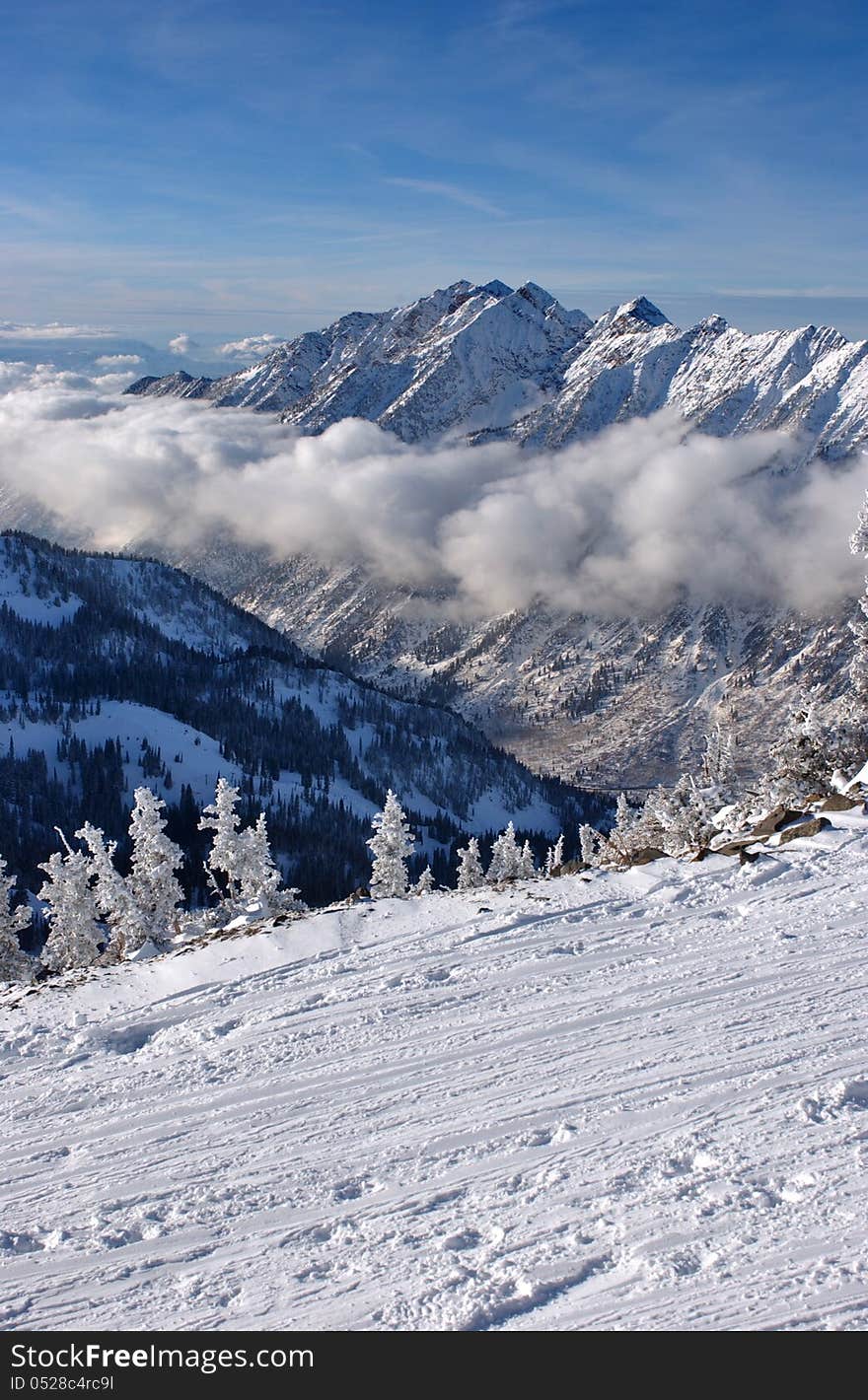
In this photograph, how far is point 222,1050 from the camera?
45.6 feet

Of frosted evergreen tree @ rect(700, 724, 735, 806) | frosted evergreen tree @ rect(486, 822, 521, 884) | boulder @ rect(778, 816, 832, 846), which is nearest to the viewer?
boulder @ rect(778, 816, 832, 846)

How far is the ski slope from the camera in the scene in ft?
27.3

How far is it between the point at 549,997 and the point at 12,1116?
8.96 metres

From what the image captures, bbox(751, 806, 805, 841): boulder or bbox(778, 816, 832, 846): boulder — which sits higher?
bbox(778, 816, 832, 846): boulder

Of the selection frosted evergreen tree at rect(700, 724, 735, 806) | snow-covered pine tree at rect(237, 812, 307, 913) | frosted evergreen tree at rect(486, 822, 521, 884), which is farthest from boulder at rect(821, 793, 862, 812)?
frosted evergreen tree at rect(486, 822, 521, 884)

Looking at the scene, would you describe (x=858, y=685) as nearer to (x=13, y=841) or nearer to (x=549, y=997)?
(x=549, y=997)

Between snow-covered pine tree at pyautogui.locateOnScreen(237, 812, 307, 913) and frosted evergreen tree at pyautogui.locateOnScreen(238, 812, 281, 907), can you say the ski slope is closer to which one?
snow-covered pine tree at pyautogui.locateOnScreen(237, 812, 307, 913)

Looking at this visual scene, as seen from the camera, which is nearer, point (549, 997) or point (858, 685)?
point (549, 997)

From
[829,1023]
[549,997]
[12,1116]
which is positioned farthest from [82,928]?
[829,1023]

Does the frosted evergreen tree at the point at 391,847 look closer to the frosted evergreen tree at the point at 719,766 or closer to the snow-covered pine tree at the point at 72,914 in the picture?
the snow-covered pine tree at the point at 72,914

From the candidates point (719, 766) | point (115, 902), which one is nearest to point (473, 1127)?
point (115, 902)

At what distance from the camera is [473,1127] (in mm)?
10828

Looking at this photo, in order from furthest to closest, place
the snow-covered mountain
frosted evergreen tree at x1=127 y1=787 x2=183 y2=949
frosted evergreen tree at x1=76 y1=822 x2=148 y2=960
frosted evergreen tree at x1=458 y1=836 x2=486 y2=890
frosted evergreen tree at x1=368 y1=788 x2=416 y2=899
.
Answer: the snow-covered mountain, frosted evergreen tree at x1=458 y1=836 x2=486 y2=890, frosted evergreen tree at x1=368 y1=788 x2=416 y2=899, frosted evergreen tree at x1=127 y1=787 x2=183 y2=949, frosted evergreen tree at x1=76 y1=822 x2=148 y2=960

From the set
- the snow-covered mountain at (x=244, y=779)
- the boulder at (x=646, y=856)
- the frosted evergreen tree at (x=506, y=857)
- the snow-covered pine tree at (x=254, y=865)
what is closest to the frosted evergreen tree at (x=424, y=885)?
the boulder at (x=646, y=856)
